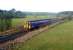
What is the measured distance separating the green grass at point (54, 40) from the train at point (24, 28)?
146 millimetres

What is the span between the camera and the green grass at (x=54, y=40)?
7.66ft

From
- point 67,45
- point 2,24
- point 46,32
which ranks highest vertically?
point 2,24

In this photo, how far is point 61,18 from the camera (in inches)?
101

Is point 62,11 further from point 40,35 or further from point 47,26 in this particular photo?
point 40,35

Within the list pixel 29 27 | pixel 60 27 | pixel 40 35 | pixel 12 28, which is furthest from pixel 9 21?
pixel 60 27

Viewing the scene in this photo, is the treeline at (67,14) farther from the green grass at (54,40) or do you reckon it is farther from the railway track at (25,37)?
the railway track at (25,37)

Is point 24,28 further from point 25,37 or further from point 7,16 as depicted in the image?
point 7,16

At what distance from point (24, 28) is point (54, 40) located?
50 cm

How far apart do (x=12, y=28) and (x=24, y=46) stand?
1.04ft

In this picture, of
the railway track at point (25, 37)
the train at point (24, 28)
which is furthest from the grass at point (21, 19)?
the railway track at point (25, 37)

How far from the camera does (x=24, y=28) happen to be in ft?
7.84

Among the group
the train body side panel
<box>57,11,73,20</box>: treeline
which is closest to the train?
the train body side panel

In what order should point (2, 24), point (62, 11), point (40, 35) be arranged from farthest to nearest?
point (62, 11) < point (40, 35) < point (2, 24)

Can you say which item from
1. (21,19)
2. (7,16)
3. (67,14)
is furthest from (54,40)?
(7,16)
